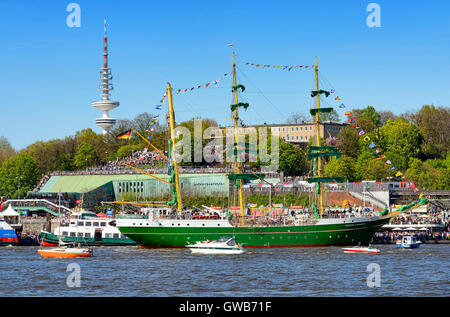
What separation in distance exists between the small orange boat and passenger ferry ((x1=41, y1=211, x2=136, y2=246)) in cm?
1536

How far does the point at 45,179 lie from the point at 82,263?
76.9 meters

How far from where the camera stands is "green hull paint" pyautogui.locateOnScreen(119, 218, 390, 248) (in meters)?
74.4

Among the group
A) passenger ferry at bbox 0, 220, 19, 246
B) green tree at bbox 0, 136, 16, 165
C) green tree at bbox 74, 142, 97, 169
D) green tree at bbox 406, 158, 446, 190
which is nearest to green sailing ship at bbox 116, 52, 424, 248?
passenger ferry at bbox 0, 220, 19, 246

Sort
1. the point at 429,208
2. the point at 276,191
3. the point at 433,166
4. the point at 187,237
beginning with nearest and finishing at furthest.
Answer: the point at 187,237
the point at 429,208
the point at 276,191
the point at 433,166

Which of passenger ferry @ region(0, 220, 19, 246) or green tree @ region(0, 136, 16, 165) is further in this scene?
green tree @ region(0, 136, 16, 165)

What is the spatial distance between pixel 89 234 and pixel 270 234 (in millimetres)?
21236

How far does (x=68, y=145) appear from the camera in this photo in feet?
517

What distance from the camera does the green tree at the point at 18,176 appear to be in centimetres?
12862

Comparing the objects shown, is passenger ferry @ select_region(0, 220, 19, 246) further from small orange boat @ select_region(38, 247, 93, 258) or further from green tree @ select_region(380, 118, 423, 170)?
green tree @ select_region(380, 118, 423, 170)

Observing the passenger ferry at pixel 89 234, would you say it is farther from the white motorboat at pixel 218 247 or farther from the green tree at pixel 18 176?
the green tree at pixel 18 176

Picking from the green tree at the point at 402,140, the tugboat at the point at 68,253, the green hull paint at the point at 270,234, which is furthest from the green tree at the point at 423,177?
the tugboat at the point at 68,253
